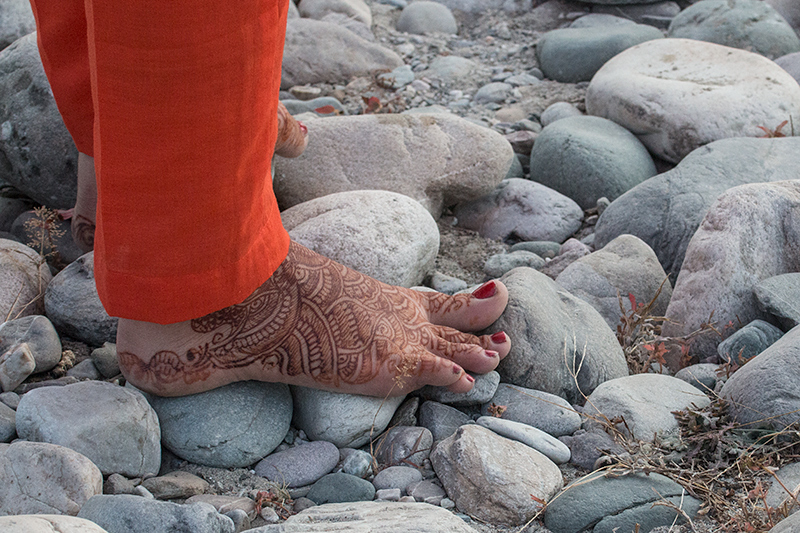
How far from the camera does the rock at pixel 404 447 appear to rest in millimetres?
1880

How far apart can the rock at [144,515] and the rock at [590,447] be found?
96 cm

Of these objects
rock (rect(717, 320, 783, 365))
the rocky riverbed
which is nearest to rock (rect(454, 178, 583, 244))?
the rocky riverbed

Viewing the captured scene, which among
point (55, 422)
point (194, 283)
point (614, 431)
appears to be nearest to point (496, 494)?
point (614, 431)

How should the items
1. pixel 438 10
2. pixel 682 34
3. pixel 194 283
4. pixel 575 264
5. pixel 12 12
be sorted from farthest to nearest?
pixel 438 10, pixel 682 34, pixel 12 12, pixel 575 264, pixel 194 283

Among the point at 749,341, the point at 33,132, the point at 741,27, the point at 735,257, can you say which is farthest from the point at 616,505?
the point at 741,27

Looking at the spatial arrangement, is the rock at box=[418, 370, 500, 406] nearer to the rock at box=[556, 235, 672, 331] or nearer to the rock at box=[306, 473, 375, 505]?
the rock at box=[306, 473, 375, 505]

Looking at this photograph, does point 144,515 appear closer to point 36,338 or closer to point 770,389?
point 36,338

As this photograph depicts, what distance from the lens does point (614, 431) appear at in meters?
1.87

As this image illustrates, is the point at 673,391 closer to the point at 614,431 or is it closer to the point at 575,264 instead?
the point at 614,431

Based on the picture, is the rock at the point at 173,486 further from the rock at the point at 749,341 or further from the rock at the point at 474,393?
the rock at the point at 749,341

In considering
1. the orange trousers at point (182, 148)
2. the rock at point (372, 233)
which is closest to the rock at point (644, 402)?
the rock at point (372, 233)

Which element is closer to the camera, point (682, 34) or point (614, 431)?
point (614, 431)

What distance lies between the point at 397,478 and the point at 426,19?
5.33 m

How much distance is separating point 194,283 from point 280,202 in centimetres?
166
